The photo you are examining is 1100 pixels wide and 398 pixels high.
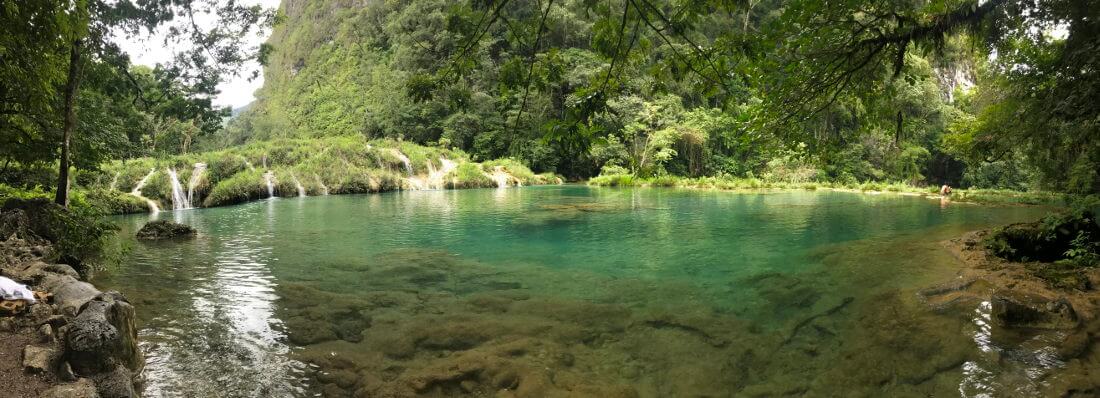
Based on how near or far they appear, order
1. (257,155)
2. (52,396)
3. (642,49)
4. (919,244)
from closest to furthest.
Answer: (52,396) < (642,49) < (919,244) < (257,155)

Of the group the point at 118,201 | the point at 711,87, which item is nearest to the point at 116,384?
the point at 711,87

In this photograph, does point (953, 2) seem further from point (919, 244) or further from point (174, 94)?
point (174, 94)

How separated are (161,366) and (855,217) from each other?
1719 cm

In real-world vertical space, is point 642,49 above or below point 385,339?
above

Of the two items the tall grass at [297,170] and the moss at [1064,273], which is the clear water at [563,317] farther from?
the tall grass at [297,170]

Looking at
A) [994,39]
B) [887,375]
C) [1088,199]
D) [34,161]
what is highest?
[994,39]

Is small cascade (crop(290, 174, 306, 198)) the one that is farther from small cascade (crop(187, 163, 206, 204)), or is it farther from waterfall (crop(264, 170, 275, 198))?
small cascade (crop(187, 163, 206, 204))

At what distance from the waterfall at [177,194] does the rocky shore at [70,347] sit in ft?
66.4

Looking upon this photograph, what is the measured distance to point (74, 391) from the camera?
3.18 meters

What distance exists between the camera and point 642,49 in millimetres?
3963

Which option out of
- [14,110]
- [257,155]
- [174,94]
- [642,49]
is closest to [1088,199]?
[642,49]

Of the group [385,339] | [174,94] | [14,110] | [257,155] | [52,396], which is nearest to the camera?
[52,396]

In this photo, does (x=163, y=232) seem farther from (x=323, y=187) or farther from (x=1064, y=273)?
(x=323, y=187)

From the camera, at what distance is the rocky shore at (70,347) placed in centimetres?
325
